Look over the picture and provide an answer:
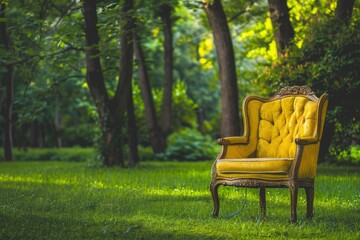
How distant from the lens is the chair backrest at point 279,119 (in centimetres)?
847

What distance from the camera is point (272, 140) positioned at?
28.8ft

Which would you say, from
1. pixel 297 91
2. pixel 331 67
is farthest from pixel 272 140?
pixel 331 67

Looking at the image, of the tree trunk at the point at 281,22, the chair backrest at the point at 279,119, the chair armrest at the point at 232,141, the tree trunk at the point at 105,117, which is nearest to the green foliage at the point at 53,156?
the tree trunk at the point at 105,117

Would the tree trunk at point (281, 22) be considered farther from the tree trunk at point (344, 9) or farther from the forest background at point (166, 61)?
the tree trunk at point (344, 9)

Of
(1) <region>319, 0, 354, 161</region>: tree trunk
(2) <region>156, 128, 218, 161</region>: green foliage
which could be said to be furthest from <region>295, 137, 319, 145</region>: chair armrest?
(2) <region>156, 128, 218, 161</region>: green foliage

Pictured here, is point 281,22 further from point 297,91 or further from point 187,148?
point 187,148

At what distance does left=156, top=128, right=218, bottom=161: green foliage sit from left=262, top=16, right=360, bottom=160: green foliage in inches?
390

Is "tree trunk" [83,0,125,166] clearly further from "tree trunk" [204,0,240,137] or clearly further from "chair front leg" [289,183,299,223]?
"chair front leg" [289,183,299,223]

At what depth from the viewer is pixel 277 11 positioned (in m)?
16.9

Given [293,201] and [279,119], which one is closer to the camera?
[293,201]

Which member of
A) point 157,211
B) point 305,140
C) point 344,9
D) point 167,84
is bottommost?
point 157,211

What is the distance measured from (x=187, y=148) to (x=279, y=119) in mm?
16836

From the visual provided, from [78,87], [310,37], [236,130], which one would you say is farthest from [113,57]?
[78,87]

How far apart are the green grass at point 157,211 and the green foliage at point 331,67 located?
2356mm
